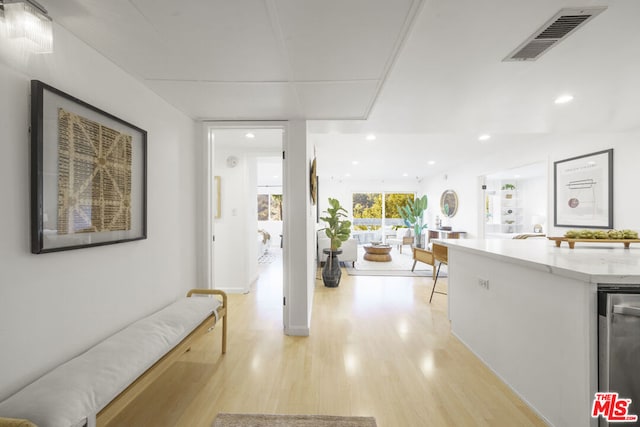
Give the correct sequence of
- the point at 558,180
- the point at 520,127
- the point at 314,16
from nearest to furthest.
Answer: the point at 314,16, the point at 520,127, the point at 558,180

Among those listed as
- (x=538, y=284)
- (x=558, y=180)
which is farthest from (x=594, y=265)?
(x=558, y=180)

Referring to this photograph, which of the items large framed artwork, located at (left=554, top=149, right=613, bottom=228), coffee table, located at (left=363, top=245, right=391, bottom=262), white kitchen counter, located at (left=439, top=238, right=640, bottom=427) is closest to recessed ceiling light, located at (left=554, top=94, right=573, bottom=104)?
white kitchen counter, located at (left=439, top=238, right=640, bottom=427)

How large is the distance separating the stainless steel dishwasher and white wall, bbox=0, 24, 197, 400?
8.62 feet

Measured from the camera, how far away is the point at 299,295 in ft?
9.01

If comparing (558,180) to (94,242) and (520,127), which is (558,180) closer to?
(520,127)

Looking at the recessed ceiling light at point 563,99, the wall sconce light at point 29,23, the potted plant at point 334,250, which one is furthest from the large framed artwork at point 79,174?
the recessed ceiling light at point 563,99

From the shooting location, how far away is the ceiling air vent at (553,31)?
4.47ft

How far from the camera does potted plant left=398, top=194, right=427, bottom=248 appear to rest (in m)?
8.72

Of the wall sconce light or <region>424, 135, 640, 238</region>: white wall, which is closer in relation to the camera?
the wall sconce light

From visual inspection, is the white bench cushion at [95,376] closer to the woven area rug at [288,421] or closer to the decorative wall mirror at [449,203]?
the woven area rug at [288,421]

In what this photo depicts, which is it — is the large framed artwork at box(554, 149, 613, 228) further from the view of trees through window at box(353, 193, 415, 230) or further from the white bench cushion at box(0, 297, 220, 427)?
the view of trees through window at box(353, 193, 415, 230)

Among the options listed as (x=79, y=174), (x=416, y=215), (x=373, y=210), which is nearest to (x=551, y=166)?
(x=416, y=215)

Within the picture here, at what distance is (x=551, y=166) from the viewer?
423cm

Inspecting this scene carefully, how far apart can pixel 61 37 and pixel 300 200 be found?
193 centimetres
